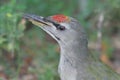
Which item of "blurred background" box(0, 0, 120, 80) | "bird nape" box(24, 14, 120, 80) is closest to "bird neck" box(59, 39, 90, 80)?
"bird nape" box(24, 14, 120, 80)

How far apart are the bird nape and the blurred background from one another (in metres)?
0.72

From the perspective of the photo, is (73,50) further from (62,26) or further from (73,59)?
(62,26)

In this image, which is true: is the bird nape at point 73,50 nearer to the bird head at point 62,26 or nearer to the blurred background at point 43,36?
the bird head at point 62,26

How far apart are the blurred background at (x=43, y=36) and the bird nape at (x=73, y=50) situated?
0.72 meters

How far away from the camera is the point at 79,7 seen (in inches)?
342

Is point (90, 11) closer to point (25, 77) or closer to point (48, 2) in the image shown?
point (48, 2)

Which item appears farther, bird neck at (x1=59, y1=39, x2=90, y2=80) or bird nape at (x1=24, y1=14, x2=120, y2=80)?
bird neck at (x1=59, y1=39, x2=90, y2=80)

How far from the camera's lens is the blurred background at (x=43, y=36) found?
21.9 ft

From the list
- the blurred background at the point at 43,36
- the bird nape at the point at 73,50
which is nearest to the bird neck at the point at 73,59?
the bird nape at the point at 73,50

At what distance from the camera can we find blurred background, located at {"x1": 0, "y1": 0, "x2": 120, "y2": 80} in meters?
6.67

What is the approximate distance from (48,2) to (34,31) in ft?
1.51

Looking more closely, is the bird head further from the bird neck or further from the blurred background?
the blurred background

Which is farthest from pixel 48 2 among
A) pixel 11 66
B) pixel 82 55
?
pixel 82 55

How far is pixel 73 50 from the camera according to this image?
19.3 feet
